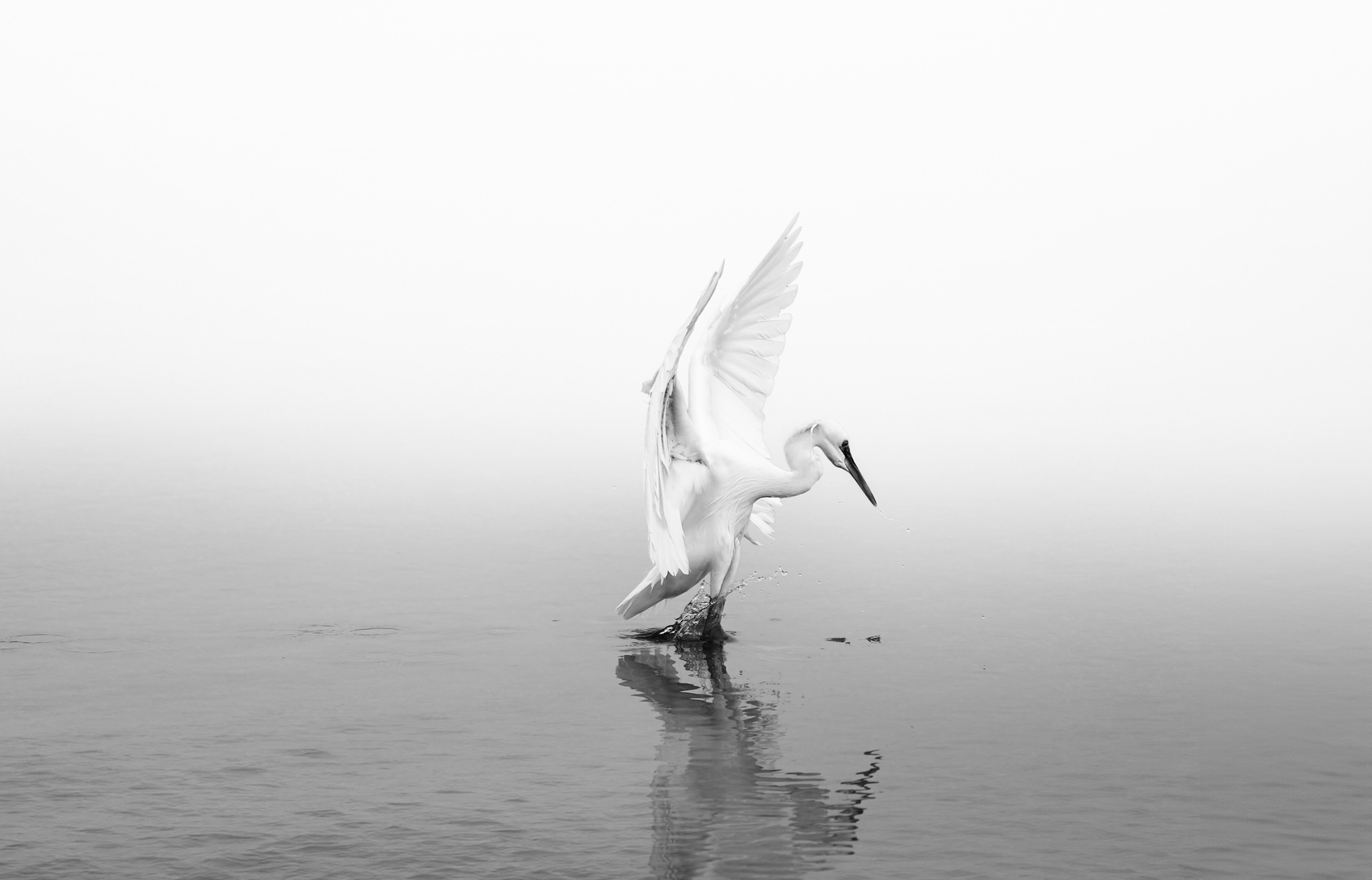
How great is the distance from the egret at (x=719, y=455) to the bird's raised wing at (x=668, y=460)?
0.04 ft

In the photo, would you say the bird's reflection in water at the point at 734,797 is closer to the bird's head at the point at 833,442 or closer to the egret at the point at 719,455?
the egret at the point at 719,455

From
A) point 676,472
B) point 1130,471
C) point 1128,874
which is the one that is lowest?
point 1128,874

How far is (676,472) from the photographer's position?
1526cm

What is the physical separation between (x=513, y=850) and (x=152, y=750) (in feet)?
11.9

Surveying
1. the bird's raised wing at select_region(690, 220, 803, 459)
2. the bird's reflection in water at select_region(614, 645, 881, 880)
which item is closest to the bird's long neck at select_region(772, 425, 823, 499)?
the bird's raised wing at select_region(690, 220, 803, 459)

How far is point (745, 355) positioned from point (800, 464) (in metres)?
1.61

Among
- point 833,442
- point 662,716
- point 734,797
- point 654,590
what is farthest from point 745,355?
point 734,797

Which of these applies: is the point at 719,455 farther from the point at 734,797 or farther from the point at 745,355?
the point at 734,797

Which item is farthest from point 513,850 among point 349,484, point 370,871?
point 349,484

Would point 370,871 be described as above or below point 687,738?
below

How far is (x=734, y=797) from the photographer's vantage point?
1045 centimetres

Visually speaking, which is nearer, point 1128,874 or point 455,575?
point 1128,874

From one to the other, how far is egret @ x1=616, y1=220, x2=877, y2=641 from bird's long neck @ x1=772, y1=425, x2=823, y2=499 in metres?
0.01

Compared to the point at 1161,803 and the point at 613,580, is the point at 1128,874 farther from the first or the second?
the point at 613,580
